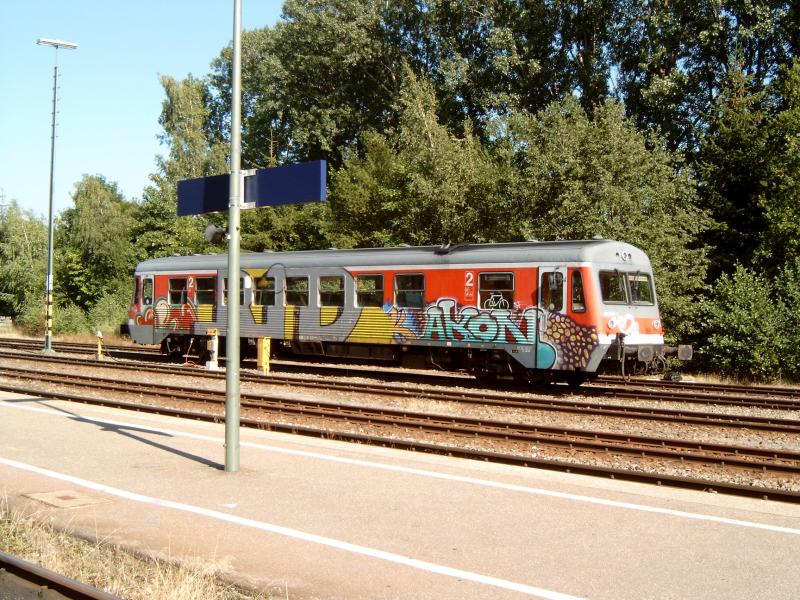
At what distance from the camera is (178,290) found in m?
24.2

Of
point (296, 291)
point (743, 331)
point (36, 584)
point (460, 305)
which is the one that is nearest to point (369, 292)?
point (296, 291)

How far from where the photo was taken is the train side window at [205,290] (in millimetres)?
23172

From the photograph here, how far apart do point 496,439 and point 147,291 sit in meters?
16.6

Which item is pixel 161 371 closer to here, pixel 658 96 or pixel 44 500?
pixel 44 500

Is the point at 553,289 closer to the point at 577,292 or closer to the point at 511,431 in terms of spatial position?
the point at 577,292

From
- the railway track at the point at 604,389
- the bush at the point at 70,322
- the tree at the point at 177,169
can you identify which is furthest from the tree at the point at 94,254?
the railway track at the point at 604,389

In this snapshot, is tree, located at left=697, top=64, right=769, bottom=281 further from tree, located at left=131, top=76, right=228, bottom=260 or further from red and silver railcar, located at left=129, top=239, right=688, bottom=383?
tree, located at left=131, top=76, right=228, bottom=260

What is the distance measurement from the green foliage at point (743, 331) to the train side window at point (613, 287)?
229 inches

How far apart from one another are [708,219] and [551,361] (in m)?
11.0

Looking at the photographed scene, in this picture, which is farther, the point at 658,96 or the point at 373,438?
the point at 658,96

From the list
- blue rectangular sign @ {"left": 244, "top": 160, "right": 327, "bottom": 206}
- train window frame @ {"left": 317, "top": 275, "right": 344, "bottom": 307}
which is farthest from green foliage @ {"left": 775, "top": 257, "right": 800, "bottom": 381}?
blue rectangular sign @ {"left": 244, "top": 160, "right": 327, "bottom": 206}

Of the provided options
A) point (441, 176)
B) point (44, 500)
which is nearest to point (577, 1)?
point (441, 176)

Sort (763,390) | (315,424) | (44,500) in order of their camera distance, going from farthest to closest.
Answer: (763,390), (315,424), (44,500)

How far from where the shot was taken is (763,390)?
1803 cm
